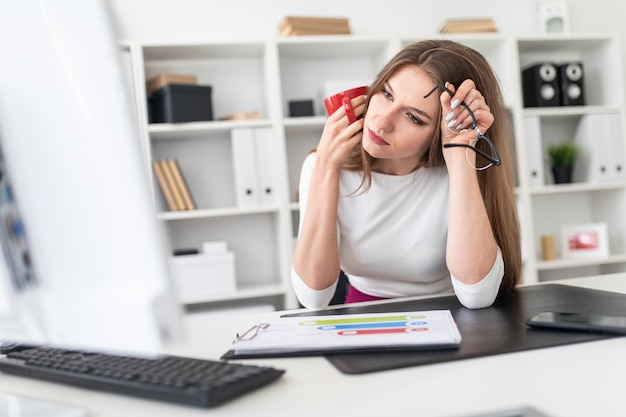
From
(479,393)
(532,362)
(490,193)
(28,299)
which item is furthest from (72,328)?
(490,193)

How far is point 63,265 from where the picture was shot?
441mm

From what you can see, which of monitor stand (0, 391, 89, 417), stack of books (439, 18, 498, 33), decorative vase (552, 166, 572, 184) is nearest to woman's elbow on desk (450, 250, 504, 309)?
monitor stand (0, 391, 89, 417)

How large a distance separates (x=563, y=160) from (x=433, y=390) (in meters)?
3.19

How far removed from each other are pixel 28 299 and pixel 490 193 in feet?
4.28

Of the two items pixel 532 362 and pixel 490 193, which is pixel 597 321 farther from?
pixel 490 193

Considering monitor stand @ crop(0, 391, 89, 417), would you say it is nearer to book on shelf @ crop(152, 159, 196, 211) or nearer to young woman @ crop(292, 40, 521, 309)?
young woman @ crop(292, 40, 521, 309)

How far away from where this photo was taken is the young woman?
1.46m

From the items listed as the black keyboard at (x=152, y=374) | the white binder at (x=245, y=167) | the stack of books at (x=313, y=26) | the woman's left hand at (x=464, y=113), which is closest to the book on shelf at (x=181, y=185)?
the white binder at (x=245, y=167)

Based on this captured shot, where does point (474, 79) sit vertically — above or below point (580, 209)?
above

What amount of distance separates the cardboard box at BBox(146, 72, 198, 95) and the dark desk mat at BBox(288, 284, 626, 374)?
2.10 m

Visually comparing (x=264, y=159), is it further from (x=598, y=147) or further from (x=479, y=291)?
(x=479, y=291)

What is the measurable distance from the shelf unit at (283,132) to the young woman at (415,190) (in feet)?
5.01

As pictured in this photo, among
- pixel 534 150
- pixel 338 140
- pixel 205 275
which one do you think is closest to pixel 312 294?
pixel 338 140

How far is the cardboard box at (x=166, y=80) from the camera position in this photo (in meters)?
3.09
